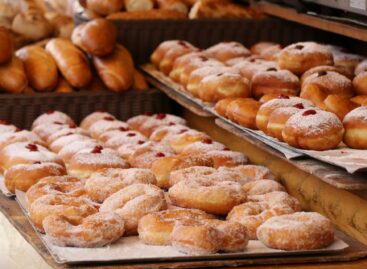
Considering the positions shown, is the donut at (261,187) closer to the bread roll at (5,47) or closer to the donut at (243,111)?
the donut at (243,111)

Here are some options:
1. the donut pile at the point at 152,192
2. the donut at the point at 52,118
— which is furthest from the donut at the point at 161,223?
the donut at the point at 52,118

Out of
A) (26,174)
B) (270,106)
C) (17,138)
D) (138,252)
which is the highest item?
(270,106)

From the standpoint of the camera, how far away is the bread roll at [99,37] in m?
5.00

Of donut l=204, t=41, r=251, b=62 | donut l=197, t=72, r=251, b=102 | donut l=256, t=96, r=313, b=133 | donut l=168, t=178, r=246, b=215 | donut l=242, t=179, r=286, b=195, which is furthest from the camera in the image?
donut l=204, t=41, r=251, b=62

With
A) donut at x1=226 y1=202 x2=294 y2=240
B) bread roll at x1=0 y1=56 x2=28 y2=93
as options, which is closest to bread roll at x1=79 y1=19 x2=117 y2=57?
bread roll at x1=0 y1=56 x2=28 y2=93

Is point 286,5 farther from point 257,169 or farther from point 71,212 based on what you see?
point 71,212

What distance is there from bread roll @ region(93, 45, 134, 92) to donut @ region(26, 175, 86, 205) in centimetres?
163

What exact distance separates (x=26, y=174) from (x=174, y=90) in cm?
141

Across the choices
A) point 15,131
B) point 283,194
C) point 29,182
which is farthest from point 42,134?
point 283,194

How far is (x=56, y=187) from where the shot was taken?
326cm

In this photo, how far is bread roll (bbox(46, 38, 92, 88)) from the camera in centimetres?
502

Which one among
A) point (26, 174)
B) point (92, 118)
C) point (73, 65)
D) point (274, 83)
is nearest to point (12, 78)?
point (73, 65)

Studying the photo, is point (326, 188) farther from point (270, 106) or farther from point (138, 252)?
point (138, 252)

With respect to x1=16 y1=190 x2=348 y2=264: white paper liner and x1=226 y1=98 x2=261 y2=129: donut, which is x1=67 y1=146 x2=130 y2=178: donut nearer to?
x1=226 y1=98 x2=261 y2=129: donut
